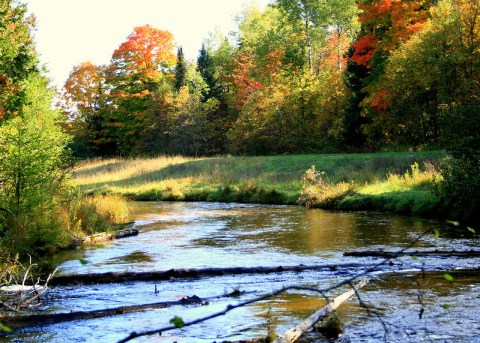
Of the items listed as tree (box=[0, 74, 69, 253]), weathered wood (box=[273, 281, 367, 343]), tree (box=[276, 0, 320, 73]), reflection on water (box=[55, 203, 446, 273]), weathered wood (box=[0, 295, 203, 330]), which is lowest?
reflection on water (box=[55, 203, 446, 273])

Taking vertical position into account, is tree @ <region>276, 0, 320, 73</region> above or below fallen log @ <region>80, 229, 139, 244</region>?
above

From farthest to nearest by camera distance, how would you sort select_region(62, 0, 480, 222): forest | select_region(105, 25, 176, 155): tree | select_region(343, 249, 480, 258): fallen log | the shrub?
select_region(105, 25, 176, 155): tree, select_region(62, 0, 480, 222): forest, the shrub, select_region(343, 249, 480, 258): fallen log

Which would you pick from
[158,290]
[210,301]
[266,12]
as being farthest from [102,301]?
[266,12]

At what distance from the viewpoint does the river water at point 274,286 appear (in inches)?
319

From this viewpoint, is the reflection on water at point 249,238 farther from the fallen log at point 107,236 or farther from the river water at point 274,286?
the fallen log at point 107,236

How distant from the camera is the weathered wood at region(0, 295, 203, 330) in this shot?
837cm

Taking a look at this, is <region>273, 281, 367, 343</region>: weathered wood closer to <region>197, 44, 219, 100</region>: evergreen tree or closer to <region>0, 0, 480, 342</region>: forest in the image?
<region>0, 0, 480, 342</region>: forest

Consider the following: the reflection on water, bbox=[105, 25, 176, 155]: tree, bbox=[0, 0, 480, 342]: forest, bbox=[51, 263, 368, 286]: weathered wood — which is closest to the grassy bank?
bbox=[0, 0, 480, 342]: forest

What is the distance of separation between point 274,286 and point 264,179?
2418cm

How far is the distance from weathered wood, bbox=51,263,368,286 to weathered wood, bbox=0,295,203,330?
2.23 metres

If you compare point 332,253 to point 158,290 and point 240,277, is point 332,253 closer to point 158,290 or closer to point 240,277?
point 240,277

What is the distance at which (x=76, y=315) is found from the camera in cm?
870

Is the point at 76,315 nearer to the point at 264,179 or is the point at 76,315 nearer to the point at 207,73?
the point at 264,179

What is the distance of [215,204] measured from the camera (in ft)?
99.0
